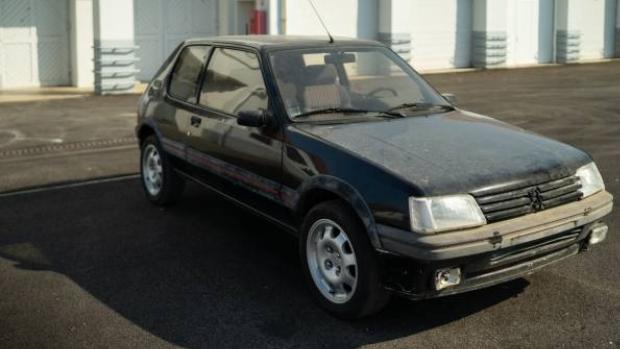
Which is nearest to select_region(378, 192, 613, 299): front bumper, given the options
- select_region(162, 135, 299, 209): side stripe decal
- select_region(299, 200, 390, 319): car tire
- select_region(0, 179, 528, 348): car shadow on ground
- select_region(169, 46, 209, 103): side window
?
select_region(299, 200, 390, 319): car tire

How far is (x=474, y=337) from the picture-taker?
14.1 ft

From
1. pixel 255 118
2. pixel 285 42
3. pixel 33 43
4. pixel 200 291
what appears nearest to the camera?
pixel 200 291

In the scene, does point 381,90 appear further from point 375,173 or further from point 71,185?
point 71,185

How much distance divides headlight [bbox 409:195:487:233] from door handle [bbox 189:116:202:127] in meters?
2.53

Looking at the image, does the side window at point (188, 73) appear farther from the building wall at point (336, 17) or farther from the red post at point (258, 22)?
the building wall at point (336, 17)

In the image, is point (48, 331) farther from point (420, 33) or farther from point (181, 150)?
point (420, 33)

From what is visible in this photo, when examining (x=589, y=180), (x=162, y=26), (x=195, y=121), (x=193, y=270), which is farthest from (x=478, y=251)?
(x=162, y=26)

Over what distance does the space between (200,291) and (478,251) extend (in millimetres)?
1888

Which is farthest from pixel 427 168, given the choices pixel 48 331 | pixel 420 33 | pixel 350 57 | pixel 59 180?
pixel 420 33

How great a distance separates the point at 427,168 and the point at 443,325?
0.92m

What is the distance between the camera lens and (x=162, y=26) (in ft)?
61.4

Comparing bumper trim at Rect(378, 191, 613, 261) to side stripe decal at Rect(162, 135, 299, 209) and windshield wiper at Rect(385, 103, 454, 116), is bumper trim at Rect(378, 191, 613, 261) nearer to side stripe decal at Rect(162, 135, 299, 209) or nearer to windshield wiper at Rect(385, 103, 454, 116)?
side stripe decal at Rect(162, 135, 299, 209)

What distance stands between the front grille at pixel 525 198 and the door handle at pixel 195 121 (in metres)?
2.68

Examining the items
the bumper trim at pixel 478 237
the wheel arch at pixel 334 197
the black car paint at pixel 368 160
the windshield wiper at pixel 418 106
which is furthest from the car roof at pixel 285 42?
the bumper trim at pixel 478 237
